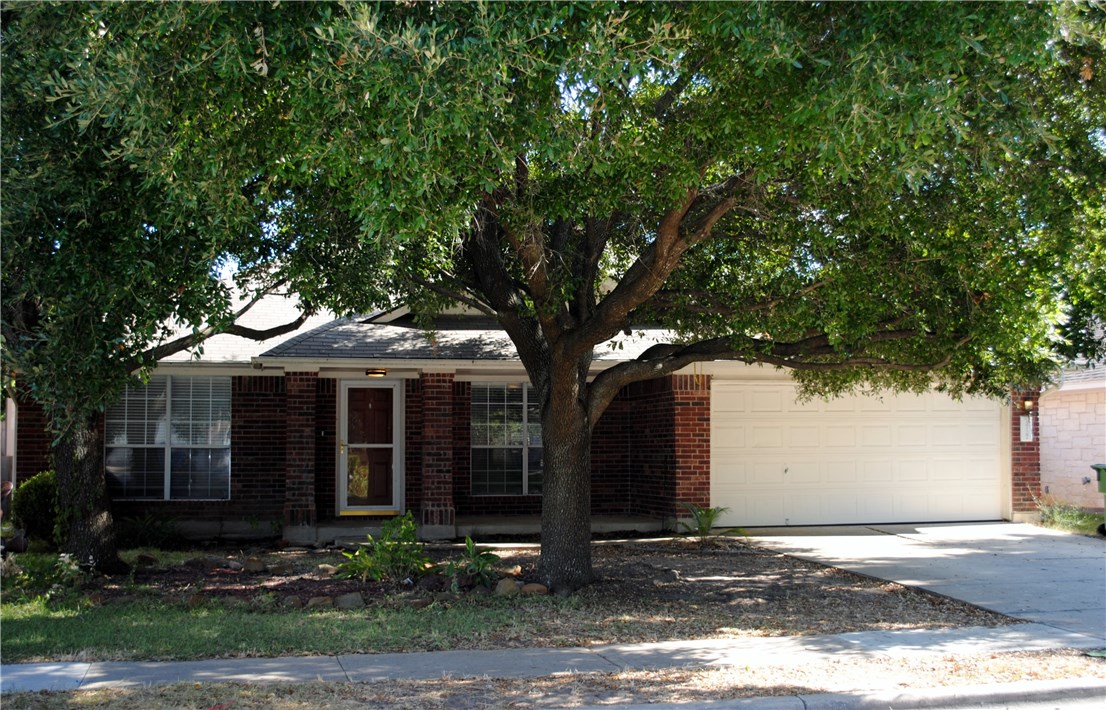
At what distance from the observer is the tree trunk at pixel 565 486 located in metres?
10.4

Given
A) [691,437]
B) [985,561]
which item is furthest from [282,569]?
[985,561]

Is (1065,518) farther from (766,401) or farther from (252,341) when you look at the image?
(252,341)

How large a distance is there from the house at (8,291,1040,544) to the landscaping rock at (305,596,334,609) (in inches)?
183

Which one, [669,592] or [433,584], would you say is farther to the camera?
[669,592]

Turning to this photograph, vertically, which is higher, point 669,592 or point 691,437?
point 691,437

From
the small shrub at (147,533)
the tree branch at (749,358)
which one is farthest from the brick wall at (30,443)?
the tree branch at (749,358)

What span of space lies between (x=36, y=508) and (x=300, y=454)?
3.68 meters

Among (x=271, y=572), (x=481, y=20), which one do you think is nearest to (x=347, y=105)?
(x=481, y=20)

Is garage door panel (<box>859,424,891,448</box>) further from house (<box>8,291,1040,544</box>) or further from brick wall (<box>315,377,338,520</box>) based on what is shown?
brick wall (<box>315,377,338,520</box>)

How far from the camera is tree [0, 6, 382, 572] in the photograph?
7371 mm

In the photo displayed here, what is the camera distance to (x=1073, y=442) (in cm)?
2095

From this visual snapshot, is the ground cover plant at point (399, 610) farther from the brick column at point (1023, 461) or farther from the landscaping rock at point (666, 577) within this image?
the brick column at point (1023, 461)

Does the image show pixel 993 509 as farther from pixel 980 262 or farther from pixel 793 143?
pixel 793 143

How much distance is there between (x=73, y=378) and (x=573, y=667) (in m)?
4.42
